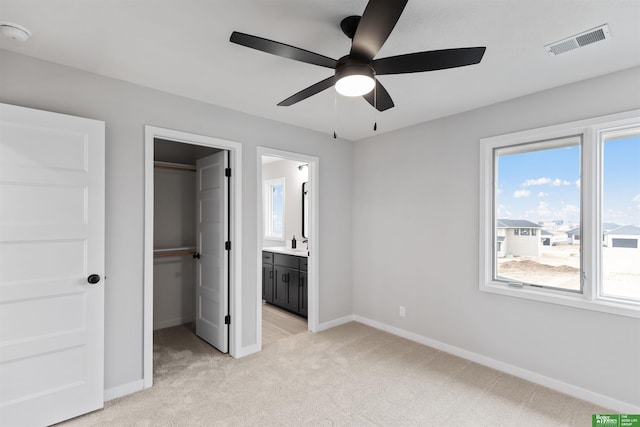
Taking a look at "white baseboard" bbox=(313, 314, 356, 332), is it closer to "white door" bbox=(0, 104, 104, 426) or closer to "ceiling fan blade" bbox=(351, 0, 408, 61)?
"white door" bbox=(0, 104, 104, 426)

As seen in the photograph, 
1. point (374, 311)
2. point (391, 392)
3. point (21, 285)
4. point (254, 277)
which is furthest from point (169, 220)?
point (391, 392)

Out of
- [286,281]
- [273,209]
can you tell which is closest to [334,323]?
[286,281]

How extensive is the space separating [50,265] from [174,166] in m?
2.25

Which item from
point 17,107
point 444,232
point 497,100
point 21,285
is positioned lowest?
point 21,285

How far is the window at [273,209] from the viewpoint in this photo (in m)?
6.00

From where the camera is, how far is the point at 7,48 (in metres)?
2.10

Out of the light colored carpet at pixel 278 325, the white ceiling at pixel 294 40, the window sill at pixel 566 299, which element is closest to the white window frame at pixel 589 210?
the window sill at pixel 566 299

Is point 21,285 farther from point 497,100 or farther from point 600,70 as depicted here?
point 600,70

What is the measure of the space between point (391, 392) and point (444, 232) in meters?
1.71

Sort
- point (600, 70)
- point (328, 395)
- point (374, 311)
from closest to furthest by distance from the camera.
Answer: point (600, 70), point (328, 395), point (374, 311)

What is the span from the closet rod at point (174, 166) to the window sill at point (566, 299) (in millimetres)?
3830

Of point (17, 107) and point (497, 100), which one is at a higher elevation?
point (497, 100)

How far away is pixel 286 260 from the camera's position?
4672mm

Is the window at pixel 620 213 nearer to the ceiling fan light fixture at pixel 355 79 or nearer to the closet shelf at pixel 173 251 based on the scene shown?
the ceiling fan light fixture at pixel 355 79
